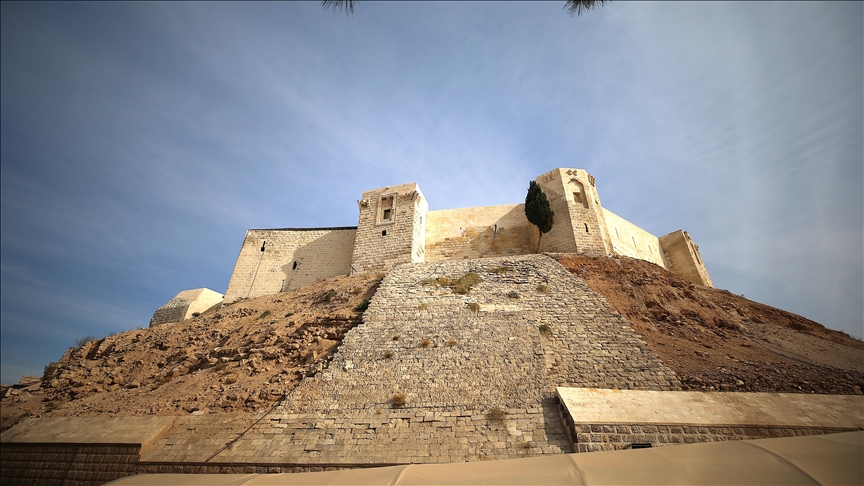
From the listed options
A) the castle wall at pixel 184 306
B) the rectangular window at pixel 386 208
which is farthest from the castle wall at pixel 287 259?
the rectangular window at pixel 386 208

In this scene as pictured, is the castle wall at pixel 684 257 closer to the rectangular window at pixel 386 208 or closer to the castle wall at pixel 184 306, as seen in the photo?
the rectangular window at pixel 386 208

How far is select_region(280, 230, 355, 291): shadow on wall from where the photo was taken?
2103cm

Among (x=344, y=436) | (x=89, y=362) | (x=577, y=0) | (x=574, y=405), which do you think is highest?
(x=577, y=0)

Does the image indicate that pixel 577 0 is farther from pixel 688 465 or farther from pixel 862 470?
pixel 862 470

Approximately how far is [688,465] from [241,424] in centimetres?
975

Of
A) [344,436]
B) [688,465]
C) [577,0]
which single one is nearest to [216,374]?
[344,436]

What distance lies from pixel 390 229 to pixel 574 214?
10077mm

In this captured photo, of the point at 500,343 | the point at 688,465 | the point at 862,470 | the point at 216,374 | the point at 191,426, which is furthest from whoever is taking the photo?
the point at 216,374

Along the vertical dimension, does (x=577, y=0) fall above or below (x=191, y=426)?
above

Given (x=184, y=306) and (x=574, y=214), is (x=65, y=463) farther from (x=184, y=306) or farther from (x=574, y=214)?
(x=574, y=214)

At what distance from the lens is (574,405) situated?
7.92 metres

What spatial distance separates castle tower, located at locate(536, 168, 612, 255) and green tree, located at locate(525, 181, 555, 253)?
1.03 ft

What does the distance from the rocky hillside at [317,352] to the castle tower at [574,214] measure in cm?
224

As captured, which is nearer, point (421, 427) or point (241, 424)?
point (421, 427)
